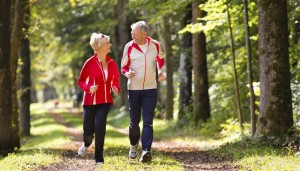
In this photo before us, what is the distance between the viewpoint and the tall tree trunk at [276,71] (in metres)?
10.5

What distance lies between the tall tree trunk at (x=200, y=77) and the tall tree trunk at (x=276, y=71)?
23.8 feet

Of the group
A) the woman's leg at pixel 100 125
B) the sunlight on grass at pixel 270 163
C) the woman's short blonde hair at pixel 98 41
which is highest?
the woman's short blonde hair at pixel 98 41

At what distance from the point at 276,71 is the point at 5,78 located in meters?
6.09

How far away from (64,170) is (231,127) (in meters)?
8.05

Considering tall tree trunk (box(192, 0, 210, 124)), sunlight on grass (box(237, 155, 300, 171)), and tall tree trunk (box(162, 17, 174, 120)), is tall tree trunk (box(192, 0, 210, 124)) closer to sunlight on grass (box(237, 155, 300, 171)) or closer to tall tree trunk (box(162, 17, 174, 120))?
tall tree trunk (box(162, 17, 174, 120))

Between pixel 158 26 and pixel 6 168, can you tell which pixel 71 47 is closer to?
pixel 158 26

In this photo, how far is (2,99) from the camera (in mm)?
11391

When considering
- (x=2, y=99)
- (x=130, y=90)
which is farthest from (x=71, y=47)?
(x=130, y=90)

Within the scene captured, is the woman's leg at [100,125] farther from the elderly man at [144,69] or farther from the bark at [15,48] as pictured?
the bark at [15,48]

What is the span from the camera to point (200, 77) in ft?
60.2

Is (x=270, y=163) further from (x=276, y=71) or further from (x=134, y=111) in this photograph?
(x=276, y=71)

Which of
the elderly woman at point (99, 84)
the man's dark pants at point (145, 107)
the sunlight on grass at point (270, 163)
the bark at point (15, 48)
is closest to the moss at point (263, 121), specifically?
the sunlight on grass at point (270, 163)

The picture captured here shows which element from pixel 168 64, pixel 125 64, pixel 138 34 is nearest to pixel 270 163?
pixel 125 64

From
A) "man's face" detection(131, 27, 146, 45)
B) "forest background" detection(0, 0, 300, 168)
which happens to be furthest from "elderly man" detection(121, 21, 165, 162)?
"forest background" detection(0, 0, 300, 168)
